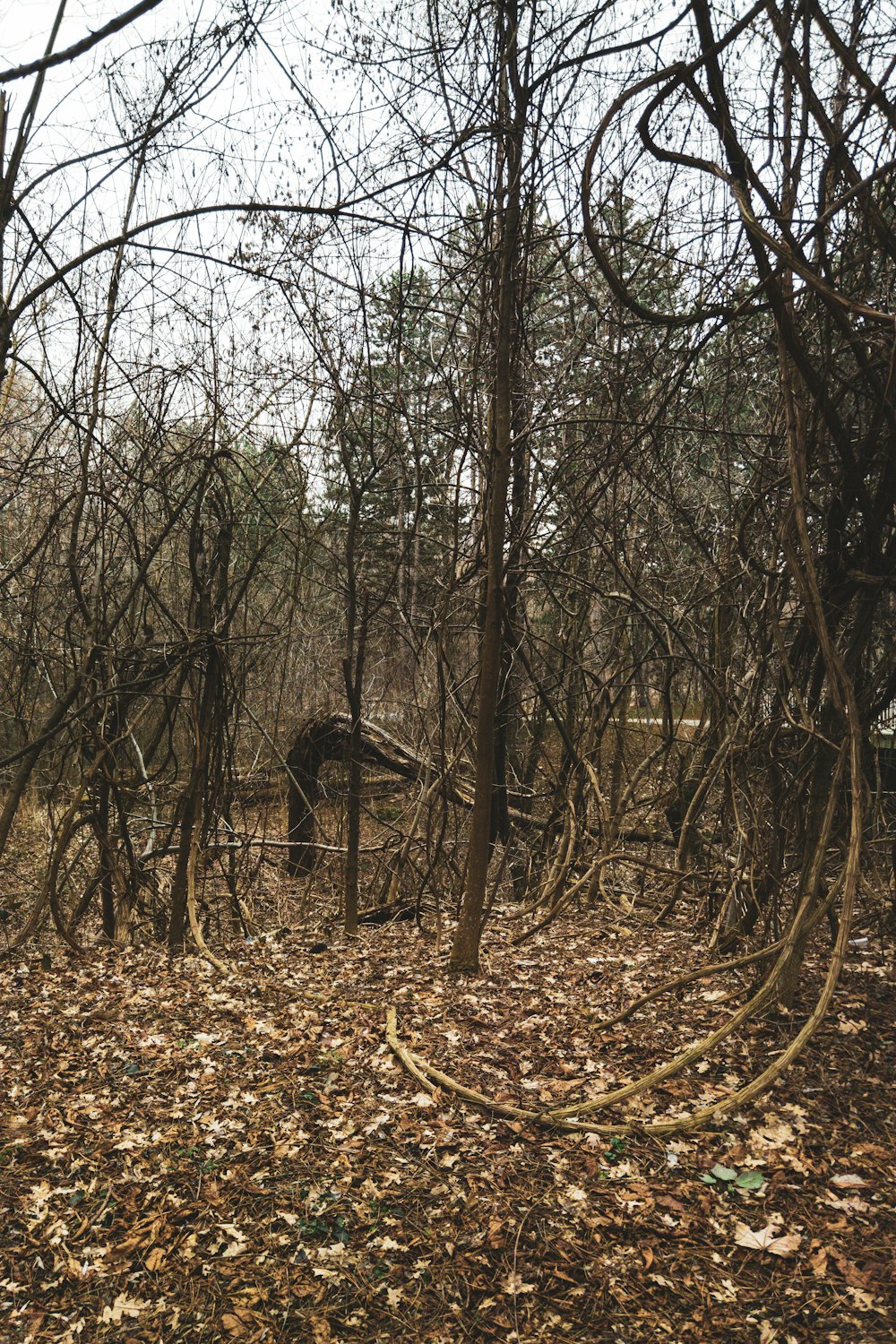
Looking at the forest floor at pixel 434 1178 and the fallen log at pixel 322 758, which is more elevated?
the fallen log at pixel 322 758

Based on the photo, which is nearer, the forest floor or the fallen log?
the forest floor

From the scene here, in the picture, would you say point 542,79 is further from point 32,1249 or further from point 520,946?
point 32,1249

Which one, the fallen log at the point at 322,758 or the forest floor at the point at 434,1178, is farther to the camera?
the fallen log at the point at 322,758

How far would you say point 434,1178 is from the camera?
10.0 ft

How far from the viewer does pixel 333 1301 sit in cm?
261

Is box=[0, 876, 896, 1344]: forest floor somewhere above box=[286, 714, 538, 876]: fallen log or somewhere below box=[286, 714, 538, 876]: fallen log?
below

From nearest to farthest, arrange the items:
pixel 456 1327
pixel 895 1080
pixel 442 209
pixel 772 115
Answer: pixel 456 1327 < pixel 895 1080 < pixel 772 115 < pixel 442 209

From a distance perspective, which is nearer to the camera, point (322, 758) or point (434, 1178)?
point (434, 1178)

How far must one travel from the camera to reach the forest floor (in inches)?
101

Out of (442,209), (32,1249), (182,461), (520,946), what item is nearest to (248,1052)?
(32,1249)

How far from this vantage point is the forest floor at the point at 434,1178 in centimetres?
255

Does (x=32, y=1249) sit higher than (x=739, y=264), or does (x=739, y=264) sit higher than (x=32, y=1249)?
(x=739, y=264)

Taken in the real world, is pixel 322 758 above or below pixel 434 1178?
above

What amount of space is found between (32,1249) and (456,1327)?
1.34 m
